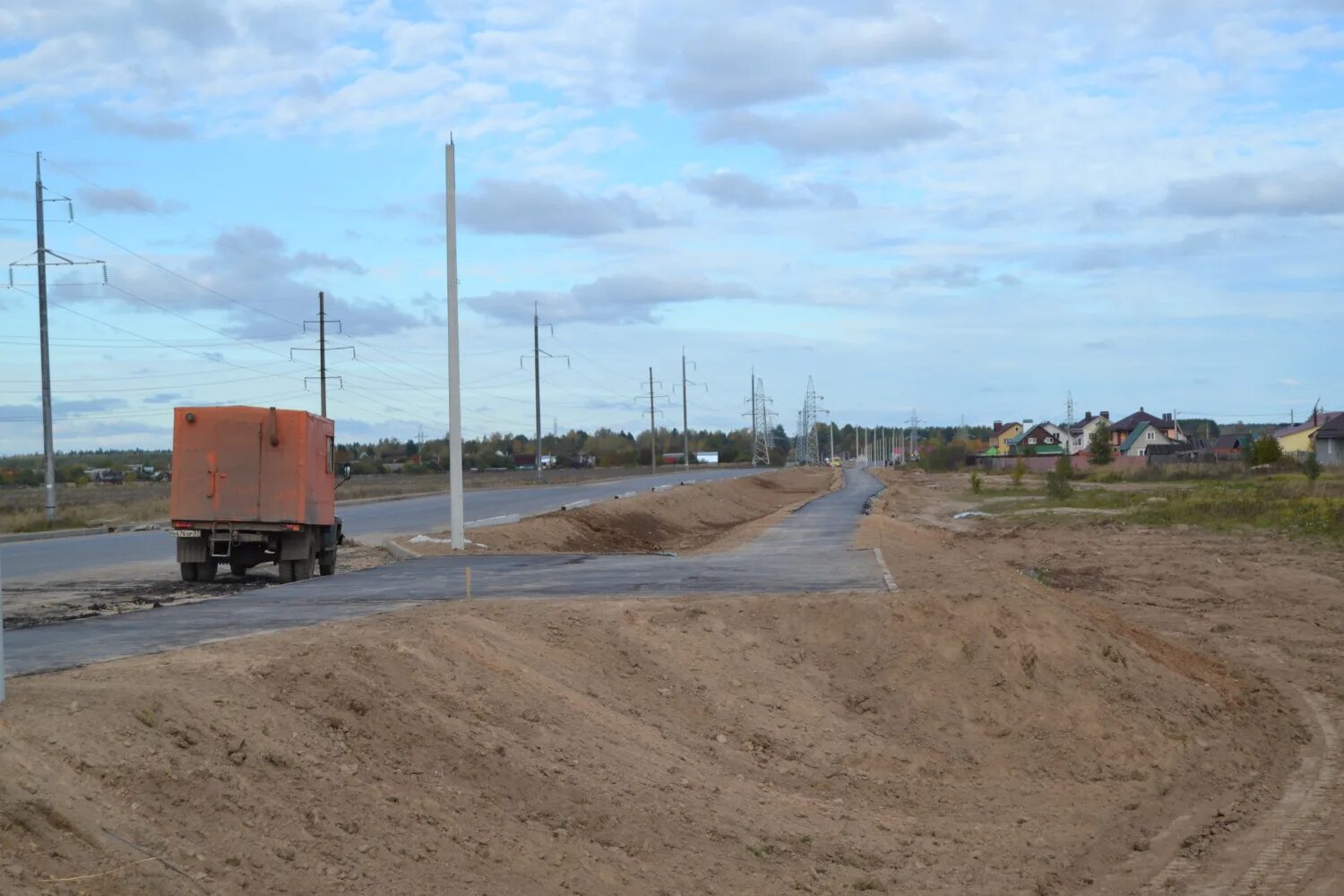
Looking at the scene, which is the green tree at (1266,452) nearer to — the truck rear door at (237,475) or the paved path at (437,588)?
the paved path at (437,588)

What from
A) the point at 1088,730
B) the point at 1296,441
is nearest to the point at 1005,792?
the point at 1088,730

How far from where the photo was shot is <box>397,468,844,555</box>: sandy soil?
28250mm

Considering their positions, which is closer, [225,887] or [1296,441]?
[225,887]

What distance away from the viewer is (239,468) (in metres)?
20.5

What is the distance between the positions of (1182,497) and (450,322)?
33493 millimetres

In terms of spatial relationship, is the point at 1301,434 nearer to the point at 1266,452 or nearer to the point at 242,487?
the point at 1266,452

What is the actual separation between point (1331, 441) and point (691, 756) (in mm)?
92976

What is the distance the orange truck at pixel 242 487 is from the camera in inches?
802

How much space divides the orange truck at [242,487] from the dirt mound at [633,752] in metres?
7.76

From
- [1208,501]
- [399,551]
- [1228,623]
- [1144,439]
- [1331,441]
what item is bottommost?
[1228,623]

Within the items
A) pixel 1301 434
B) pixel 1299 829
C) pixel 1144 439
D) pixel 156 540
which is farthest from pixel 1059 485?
pixel 1144 439

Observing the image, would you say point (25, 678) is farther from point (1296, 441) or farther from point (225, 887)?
point (1296, 441)

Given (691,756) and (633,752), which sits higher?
(633,752)

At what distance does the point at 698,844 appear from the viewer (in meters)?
8.06
